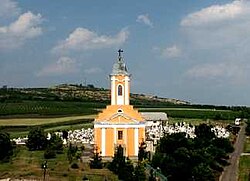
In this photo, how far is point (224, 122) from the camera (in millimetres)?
98250

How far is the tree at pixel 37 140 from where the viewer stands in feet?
189

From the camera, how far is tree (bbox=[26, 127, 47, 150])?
189 ft

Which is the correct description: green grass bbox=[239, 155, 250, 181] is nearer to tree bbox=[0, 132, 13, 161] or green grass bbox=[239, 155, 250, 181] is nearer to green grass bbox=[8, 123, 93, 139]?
tree bbox=[0, 132, 13, 161]

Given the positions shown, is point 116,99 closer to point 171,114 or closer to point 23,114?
point 23,114

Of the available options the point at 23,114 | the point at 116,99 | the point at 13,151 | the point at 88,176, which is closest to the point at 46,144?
the point at 13,151

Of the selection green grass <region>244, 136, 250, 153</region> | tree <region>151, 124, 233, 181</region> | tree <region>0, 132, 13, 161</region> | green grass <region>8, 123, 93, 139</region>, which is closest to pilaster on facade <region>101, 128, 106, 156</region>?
tree <region>151, 124, 233, 181</region>

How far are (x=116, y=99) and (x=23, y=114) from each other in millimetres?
33686

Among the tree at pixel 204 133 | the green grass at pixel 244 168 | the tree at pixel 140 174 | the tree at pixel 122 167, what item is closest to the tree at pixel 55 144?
the tree at pixel 122 167

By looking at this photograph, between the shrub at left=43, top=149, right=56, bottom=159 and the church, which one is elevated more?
the church

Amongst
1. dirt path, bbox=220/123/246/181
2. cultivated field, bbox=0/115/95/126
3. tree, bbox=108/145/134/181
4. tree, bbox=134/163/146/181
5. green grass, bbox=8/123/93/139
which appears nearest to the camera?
tree, bbox=134/163/146/181

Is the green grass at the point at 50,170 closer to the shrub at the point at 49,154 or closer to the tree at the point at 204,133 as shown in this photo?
the shrub at the point at 49,154

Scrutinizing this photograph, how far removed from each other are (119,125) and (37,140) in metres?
8.35

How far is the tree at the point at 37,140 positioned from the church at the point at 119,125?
17.8ft

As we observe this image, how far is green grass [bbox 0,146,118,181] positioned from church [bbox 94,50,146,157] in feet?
16.3
